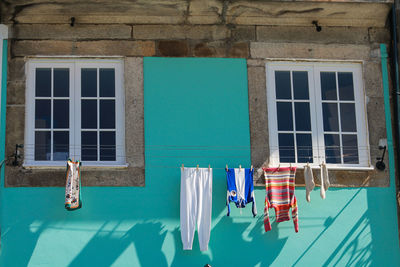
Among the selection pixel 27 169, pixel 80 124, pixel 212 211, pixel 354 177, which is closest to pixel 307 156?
pixel 354 177

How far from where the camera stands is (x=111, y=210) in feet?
29.5

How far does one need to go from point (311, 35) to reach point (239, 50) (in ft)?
3.58

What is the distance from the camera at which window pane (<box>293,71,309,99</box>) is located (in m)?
9.78

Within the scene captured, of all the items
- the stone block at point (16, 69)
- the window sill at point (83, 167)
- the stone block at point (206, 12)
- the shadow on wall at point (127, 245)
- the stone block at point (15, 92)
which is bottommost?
the shadow on wall at point (127, 245)

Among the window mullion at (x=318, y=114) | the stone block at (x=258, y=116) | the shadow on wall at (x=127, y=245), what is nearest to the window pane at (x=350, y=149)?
the window mullion at (x=318, y=114)

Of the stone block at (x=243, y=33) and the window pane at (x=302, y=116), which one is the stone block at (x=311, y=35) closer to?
the stone block at (x=243, y=33)

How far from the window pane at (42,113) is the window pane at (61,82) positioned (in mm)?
193

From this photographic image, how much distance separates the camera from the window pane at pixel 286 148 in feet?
31.3

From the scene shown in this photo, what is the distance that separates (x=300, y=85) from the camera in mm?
9820

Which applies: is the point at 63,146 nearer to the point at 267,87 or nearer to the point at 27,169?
the point at 27,169

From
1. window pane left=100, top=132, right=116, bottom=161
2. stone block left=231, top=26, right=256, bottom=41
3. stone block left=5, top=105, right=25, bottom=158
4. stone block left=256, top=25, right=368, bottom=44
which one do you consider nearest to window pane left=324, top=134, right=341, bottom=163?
stone block left=256, top=25, right=368, bottom=44

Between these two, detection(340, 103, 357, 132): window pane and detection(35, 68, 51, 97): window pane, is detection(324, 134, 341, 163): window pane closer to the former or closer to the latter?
detection(340, 103, 357, 132): window pane

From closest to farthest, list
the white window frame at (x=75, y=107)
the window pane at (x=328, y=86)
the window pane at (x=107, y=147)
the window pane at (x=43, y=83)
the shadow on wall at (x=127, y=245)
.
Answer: the shadow on wall at (x=127, y=245)
the white window frame at (x=75, y=107)
the window pane at (x=107, y=147)
the window pane at (x=43, y=83)
the window pane at (x=328, y=86)

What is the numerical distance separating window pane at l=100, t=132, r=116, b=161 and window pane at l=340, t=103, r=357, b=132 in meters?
3.23
